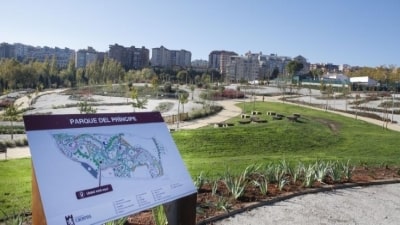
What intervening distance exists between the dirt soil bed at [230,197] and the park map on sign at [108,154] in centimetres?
230

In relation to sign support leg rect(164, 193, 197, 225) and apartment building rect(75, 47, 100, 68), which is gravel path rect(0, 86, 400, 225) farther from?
apartment building rect(75, 47, 100, 68)

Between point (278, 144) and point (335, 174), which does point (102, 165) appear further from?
point (278, 144)

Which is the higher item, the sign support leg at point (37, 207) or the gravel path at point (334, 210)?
the sign support leg at point (37, 207)

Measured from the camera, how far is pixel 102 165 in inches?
177

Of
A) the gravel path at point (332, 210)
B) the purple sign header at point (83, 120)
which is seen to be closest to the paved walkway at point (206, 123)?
the gravel path at point (332, 210)

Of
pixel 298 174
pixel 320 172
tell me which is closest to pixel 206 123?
pixel 298 174

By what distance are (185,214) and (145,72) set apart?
9498cm

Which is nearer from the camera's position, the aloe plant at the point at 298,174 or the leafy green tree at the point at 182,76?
the aloe plant at the point at 298,174

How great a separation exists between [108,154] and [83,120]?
0.43 m

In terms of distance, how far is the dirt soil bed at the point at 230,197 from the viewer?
297 inches

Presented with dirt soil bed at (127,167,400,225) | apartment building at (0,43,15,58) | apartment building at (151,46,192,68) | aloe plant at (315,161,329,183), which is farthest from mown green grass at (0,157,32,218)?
apartment building at (151,46,192,68)

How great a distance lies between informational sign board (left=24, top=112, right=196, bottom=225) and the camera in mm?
3934

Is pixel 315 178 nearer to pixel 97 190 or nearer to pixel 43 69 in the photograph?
pixel 97 190

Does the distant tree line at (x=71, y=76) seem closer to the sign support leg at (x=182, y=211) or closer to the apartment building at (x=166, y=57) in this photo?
the sign support leg at (x=182, y=211)
